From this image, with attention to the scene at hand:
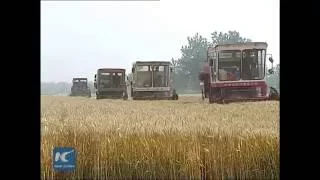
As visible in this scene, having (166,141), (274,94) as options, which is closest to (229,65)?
(274,94)

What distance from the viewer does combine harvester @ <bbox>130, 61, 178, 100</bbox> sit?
16.2 feet

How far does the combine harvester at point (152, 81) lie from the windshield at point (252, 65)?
59cm

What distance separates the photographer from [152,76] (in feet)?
16.7

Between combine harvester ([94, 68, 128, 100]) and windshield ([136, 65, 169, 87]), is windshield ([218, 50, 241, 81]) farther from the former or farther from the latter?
combine harvester ([94, 68, 128, 100])

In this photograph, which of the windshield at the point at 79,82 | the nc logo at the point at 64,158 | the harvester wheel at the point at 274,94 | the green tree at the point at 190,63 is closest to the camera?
the nc logo at the point at 64,158

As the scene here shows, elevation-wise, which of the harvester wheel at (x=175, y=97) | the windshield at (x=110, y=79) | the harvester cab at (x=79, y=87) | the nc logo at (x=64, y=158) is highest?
the windshield at (x=110, y=79)

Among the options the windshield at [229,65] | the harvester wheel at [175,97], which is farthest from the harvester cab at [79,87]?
the windshield at [229,65]

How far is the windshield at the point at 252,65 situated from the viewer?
5.05 metres

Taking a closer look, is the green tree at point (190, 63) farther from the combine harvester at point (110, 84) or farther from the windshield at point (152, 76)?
the combine harvester at point (110, 84)

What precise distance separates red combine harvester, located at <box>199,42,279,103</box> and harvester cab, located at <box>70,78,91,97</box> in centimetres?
88

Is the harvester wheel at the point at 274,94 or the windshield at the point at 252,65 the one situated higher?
the windshield at the point at 252,65

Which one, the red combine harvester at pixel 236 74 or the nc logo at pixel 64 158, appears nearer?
the nc logo at pixel 64 158
